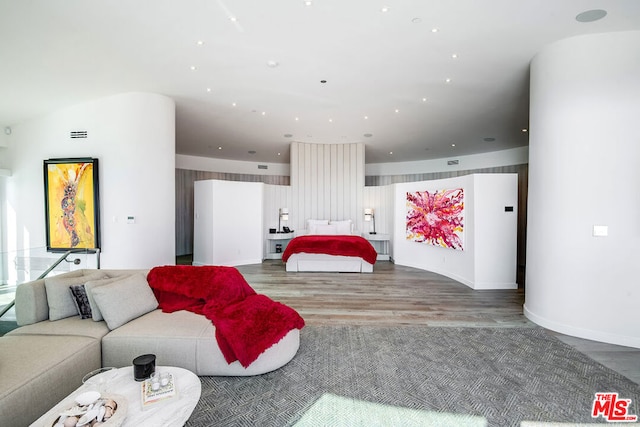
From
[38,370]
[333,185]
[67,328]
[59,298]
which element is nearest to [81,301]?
[59,298]

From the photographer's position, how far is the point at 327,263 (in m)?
6.86

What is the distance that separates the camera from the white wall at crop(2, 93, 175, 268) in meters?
5.12

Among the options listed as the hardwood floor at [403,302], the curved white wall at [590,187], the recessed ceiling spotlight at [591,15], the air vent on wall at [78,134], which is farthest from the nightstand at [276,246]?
the recessed ceiling spotlight at [591,15]

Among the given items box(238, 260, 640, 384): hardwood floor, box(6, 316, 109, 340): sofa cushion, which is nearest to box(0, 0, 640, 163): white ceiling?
box(6, 316, 109, 340): sofa cushion

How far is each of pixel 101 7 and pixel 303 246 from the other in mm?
5020

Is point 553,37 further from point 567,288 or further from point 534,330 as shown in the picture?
point 534,330

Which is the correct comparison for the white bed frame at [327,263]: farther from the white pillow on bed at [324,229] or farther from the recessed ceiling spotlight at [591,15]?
the recessed ceiling spotlight at [591,15]

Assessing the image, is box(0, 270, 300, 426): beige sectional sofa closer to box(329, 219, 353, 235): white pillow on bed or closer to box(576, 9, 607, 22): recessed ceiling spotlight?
box(576, 9, 607, 22): recessed ceiling spotlight

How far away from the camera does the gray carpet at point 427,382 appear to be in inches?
81.6

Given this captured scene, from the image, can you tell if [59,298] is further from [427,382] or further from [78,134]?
[78,134]

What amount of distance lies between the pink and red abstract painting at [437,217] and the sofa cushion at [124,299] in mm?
5365

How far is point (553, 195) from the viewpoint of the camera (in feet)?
11.9

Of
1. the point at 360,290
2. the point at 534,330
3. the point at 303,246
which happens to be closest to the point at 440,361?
the point at 534,330

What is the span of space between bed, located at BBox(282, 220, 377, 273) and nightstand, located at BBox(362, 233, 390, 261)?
1.36m
